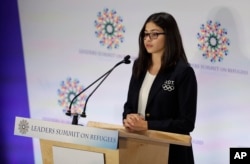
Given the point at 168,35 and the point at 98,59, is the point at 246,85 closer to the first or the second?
the point at 168,35

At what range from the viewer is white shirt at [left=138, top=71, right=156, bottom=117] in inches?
78.0

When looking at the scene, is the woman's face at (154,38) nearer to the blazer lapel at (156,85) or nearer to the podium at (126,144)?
the blazer lapel at (156,85)

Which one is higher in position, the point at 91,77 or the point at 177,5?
the point at 177,5

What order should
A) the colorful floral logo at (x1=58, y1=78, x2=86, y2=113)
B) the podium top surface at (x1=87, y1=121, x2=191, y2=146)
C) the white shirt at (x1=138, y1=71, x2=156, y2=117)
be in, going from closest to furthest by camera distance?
the podium top surface at (x1=87, y1=121, x2=191, y2=146), the white shirt at (x1=138, y1=71, x2=156, y2=117), the colorful floral logo at (x1=58, y1=78, x2=86, y2=113)

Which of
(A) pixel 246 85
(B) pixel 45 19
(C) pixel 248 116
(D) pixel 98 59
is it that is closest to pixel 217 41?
(A) pixel 246 85

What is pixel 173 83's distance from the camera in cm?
189

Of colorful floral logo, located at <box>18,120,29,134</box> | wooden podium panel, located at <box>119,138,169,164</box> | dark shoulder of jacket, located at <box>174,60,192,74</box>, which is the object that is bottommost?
Answer: wooden podium panel, located at <box>119,138,169,164</box>

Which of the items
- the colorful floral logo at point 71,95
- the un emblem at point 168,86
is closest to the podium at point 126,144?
the un emblem at point 168,86

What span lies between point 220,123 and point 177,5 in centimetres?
83

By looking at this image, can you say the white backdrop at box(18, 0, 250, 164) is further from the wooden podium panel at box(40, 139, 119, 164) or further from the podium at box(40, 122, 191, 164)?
the wooden podium panel at box(40, 139, 119, 164)

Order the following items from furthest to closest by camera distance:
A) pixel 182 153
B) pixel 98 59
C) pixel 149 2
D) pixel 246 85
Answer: pixel 98 59
pixel 149 2
pixel 246 85
pixel 182 153

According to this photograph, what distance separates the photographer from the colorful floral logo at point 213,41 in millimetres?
2494

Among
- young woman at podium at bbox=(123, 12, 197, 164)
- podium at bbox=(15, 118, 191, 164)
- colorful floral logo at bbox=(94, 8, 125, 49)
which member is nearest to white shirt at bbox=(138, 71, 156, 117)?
young woman at podium at bbox=(123, 12, 197, 164)

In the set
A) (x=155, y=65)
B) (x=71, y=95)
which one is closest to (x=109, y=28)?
(x=71, y=95)
